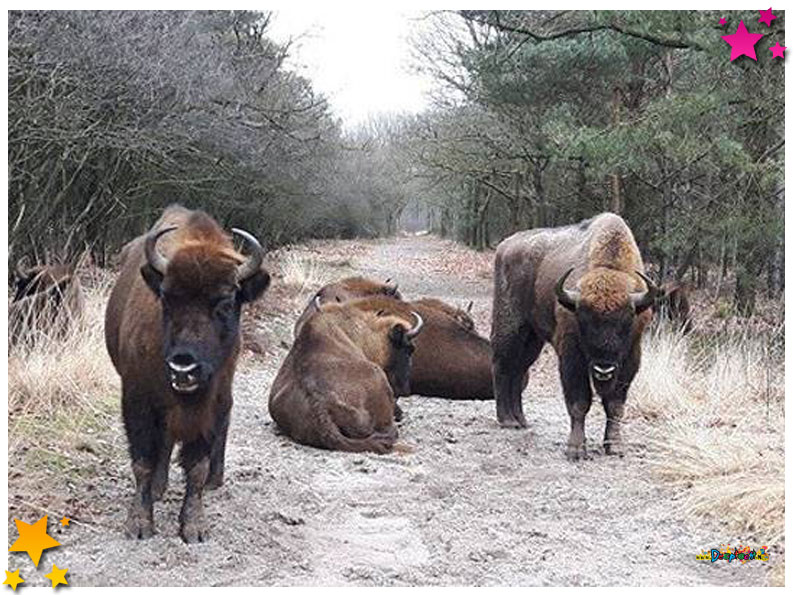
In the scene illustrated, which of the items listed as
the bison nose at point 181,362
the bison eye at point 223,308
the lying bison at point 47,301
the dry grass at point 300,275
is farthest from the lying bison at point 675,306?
the bison nose at point 181,362

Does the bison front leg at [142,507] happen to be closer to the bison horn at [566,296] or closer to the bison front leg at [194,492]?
the bison front leg at [194,492]

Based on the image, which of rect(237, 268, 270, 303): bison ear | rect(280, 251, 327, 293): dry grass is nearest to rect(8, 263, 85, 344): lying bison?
rect(237, 268, 270, 303): bison ear

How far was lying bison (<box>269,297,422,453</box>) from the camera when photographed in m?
9.23

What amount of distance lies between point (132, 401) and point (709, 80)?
1290cm

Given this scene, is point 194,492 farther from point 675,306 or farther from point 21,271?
point 675,306

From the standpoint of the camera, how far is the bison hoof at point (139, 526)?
20.9 feet

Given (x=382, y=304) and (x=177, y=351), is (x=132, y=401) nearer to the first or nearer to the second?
(x=177, y=351)

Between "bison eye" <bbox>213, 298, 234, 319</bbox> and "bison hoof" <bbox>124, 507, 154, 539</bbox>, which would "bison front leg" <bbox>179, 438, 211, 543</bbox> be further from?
"bison eye" <bbox>213, 298, 234, 319</bbox>

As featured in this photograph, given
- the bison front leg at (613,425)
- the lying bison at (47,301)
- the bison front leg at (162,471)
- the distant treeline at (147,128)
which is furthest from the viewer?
the distant treeline at (147,128)

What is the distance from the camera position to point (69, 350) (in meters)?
10.2

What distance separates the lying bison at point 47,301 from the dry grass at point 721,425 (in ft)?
19.5

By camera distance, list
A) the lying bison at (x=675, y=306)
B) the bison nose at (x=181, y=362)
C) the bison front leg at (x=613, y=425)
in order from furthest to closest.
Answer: the lying bison at (x=675, y=306), the bison front leg at (x=613, y=425), the bison nose at (x=181, y=362)

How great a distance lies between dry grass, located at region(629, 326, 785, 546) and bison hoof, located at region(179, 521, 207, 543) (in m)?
3.36
